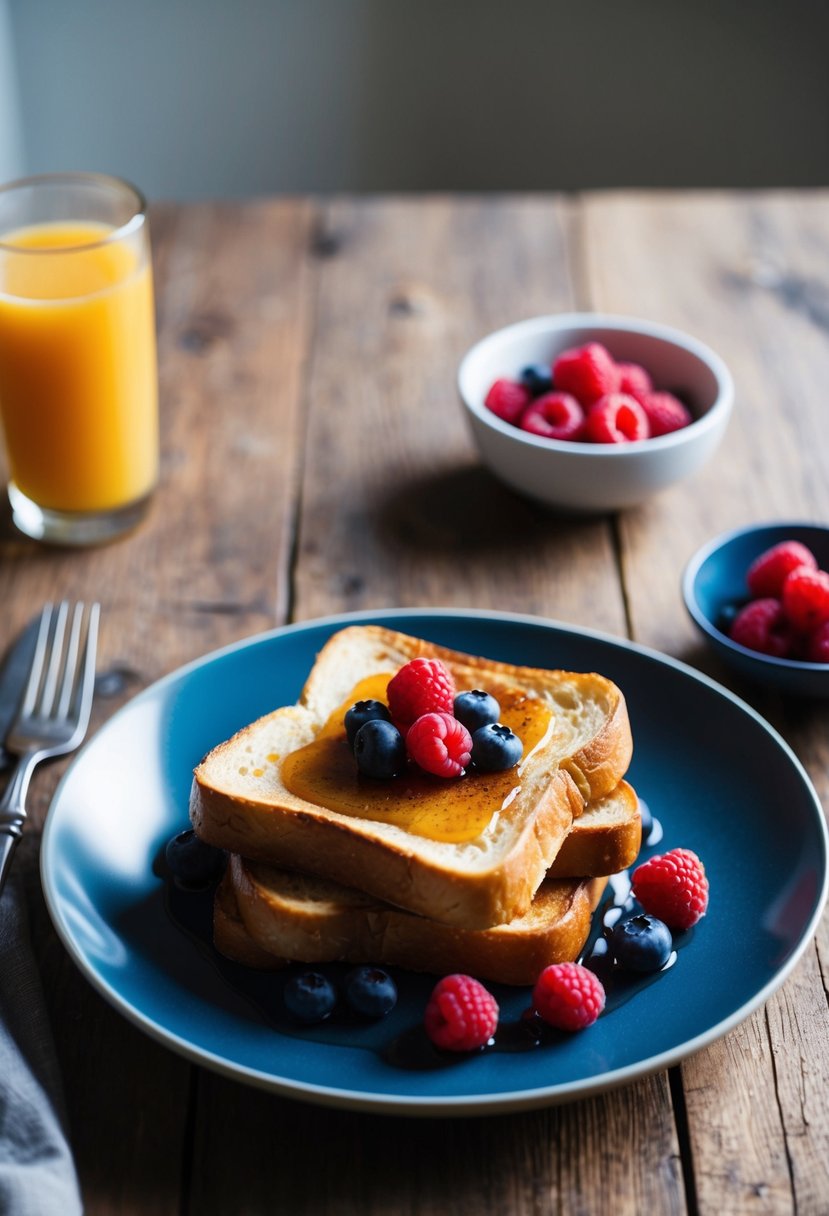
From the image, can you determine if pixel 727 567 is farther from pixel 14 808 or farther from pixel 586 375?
pixel 14 808

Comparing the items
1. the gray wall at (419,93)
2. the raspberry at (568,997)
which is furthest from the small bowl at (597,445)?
the gray wall at (419,93)

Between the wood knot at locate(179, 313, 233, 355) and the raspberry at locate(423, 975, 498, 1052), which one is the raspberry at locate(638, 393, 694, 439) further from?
the raspberry at locate(423, 975, 498, 1052)

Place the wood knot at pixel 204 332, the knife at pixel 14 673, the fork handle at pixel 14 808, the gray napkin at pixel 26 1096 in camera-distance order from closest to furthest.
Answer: the gray napkin at pixel 26 1096 → the fork handle at pixel 14 808 → the knife at pixel 14 673 → the wood knot at pixel 204 332

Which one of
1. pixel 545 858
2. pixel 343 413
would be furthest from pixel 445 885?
pixel 343 413

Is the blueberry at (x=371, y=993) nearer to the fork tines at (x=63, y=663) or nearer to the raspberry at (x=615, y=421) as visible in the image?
the fork tines at (x=63, y=663)

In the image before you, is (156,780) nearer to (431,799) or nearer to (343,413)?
(431,799)
